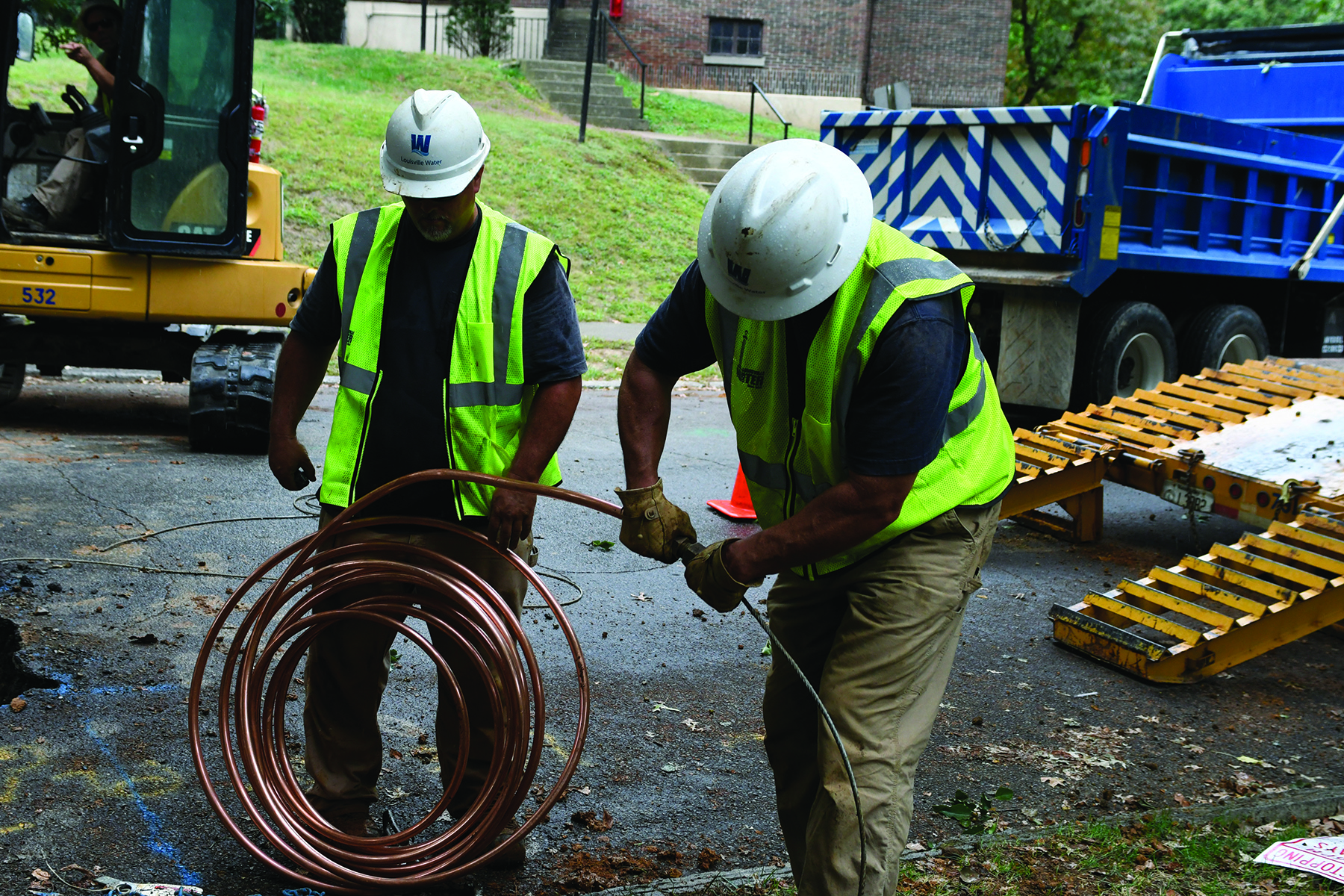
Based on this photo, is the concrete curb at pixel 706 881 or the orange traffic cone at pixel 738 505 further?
the orange traffic cone at pixel 738 505

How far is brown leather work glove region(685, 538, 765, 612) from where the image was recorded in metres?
2.71

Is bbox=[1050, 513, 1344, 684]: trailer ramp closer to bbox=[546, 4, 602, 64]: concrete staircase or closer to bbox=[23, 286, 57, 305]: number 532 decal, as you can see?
bbox=[23, 286, 57, 305]: number 532 decal

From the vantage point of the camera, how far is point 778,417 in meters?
2.78

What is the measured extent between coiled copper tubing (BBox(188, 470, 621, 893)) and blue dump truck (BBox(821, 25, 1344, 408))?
20.7ft

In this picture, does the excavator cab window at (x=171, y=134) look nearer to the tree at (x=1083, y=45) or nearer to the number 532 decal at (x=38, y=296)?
the number 532 decal at (x=38, y=296)

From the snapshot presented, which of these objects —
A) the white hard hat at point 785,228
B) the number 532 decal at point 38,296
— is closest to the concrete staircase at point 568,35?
the number 532 decal at point 38,296

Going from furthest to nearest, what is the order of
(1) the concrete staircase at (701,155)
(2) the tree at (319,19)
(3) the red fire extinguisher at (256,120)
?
(2) the tree at (319,19)
(1) the concrete staircase at (701,155)
(3) the red fire extinguisher at (256,120)

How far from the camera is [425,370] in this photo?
10.3 feet

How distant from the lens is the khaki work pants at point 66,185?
302 inches

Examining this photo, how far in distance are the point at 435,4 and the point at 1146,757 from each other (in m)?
25.6

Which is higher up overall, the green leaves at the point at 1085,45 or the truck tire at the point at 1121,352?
the green leaves at the point at 1085,45

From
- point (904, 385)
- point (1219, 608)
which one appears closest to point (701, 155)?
point (1219, 608)

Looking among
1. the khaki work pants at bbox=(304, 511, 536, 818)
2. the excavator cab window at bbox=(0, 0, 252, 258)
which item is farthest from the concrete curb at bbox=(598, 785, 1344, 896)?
the excavator cab window at bbox=(0, 0, 252, 258)

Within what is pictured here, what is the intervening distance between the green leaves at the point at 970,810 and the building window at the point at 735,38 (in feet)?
79.9
